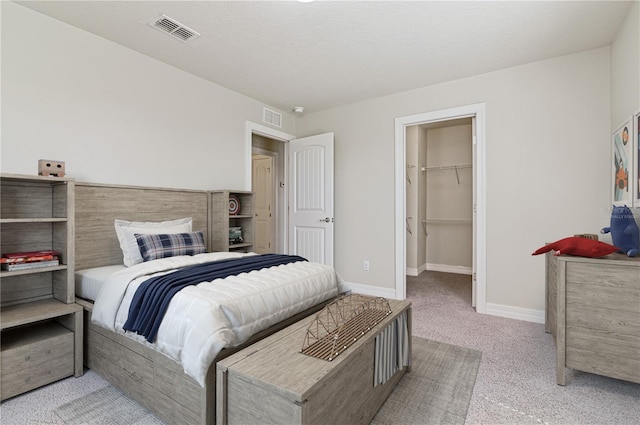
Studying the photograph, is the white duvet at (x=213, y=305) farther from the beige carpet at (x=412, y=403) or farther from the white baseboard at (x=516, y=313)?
the white baseboard at (x=516, y=313)

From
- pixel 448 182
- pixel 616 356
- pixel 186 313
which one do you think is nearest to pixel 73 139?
pixel 186 313

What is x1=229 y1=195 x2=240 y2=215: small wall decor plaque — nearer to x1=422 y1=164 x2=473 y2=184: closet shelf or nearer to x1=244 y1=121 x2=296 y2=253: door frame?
x1=244 y1=121 x2=296 y2=253: door frame

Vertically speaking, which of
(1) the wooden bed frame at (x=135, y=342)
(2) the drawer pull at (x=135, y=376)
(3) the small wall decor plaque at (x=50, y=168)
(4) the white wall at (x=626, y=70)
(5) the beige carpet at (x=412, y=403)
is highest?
(4) the white wall at (x=626, y=70)

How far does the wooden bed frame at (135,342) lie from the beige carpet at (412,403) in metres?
0.08

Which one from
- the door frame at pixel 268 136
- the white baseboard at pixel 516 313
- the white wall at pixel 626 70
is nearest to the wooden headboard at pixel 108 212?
the door frame at pixel 268 136

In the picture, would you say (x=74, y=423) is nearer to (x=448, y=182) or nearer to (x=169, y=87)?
(x=169, y=87)

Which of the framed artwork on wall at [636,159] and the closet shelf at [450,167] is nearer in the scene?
the framed artwork on wall at [636,159]

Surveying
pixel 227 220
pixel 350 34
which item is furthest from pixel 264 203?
pixel 350 34

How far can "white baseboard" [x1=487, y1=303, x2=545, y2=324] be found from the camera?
10.2 ft

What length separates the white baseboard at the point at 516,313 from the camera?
10.2ft

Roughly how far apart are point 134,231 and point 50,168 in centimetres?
71

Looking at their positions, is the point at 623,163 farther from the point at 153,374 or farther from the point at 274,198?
the point at 274,198

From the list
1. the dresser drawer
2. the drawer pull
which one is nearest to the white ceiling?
the dresser drawer

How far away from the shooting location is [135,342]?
1.79m
